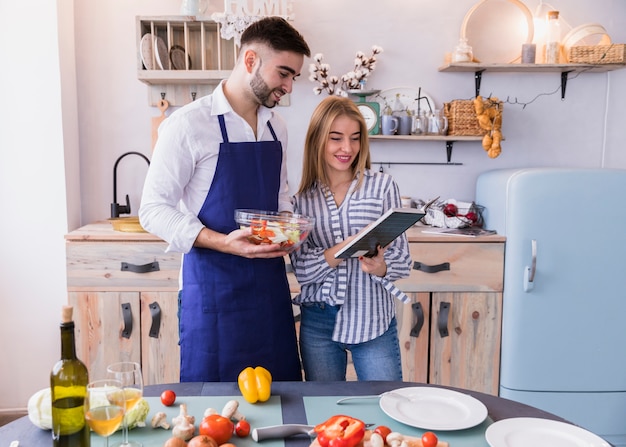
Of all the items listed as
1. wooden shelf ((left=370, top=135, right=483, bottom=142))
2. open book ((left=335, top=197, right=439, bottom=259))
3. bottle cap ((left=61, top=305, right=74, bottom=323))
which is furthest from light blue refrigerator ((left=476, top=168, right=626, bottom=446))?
bottle cap ((left=61, top=305, right=74, bottom=323))

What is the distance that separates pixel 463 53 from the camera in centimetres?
305

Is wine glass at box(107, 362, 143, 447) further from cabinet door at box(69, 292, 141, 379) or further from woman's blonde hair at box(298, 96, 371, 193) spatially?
cabinet door at box(69, 292, 141, 379)

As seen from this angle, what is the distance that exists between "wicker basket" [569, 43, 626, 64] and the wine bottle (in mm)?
2957

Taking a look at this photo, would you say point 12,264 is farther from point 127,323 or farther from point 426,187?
point 426,187

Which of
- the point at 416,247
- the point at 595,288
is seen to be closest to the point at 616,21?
the point at 595,288

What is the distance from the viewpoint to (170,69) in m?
2.96

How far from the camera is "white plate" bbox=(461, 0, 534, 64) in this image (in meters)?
3.16

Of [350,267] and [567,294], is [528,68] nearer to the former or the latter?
[567,294]

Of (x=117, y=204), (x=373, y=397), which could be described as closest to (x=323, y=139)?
(x=373, y=397)

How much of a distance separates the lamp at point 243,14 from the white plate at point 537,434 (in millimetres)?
2210

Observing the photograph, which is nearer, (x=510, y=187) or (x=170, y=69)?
(x=510, y=187)

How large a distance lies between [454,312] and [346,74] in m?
1.41

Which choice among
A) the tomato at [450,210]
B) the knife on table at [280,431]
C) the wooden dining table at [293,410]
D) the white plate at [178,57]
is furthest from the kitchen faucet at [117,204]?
the knife on table at [280,431]

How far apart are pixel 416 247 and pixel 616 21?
6.08 ft
